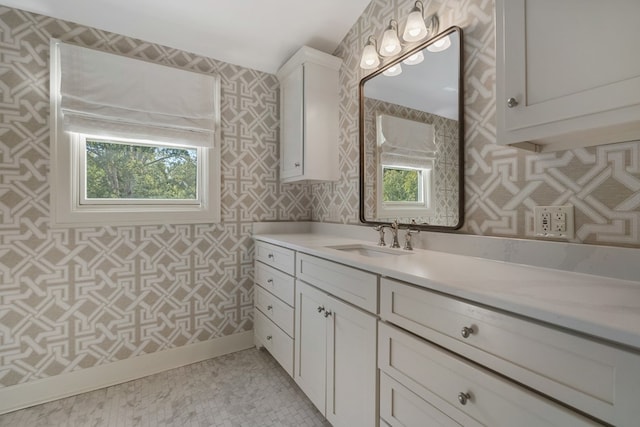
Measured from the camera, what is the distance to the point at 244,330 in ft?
7.56

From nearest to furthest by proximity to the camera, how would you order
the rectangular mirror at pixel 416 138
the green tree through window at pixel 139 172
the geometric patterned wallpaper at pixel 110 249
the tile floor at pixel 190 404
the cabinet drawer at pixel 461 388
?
the cabinet drawer at pixel 461 388 → the rectangular mirror at pixel 416 138 → the tile floor at pixel 190 404 → the geometric patterned wallpaper at pixel 110 249 → the green tree through window at pixel 139 172

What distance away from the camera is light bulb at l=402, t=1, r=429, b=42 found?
4.78 ft

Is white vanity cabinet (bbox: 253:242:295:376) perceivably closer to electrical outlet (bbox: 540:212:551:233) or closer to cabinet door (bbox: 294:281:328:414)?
cabinet door (bbox: 294:281:328:414)

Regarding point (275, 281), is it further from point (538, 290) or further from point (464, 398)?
point (538, 290)

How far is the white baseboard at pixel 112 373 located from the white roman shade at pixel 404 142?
1.76 metres

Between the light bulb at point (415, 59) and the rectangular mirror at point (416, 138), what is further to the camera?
the light bulb at point (415, 59)

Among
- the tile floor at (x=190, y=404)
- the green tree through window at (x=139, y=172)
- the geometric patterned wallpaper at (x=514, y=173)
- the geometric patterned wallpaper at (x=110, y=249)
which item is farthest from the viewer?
the green tree through window at (x=139, y=172)

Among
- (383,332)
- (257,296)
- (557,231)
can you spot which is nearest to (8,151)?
(257,296)

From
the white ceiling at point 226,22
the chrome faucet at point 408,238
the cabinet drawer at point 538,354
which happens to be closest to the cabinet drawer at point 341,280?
the cabinet drawer at point 538,354

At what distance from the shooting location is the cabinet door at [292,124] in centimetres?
215

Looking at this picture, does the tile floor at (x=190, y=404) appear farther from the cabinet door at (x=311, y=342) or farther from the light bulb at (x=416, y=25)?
the light bulb at (x=416, y=25)

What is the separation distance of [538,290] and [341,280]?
0.71 meters


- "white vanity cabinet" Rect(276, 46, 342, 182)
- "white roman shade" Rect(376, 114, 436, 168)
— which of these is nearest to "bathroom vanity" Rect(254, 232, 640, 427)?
Result: "white roman shade" Rect(376, 114, 436, 168)

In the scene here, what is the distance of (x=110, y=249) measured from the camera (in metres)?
1.87
